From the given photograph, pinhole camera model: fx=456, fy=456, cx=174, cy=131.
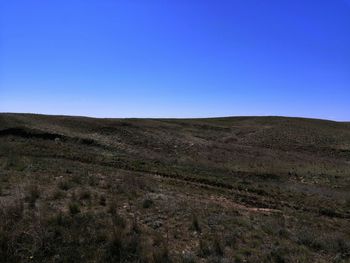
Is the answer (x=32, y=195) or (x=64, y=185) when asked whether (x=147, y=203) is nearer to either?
(x=64, y=185)

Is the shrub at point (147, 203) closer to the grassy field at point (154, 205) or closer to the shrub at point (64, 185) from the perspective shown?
the grassy field at point (154, 205)

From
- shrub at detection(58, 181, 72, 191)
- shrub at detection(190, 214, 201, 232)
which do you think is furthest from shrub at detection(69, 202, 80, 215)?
shrub at detection(190, 214, 201, 232)

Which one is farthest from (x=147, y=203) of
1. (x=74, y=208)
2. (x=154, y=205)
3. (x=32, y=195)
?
(x=32, y=195)

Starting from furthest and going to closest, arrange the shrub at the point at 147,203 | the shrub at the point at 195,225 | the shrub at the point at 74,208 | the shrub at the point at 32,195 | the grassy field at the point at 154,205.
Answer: the shrub at the point at 147,203 < the shrub at the point at 32,195 < the shrub at the point at 195,225 < the shrub at the point at 74,208 < the grassy field at the point at 154,205

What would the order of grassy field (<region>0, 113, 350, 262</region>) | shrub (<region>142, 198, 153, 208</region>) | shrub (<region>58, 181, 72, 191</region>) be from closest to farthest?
grassy field (<region>0, 113, 350, 262</region>) < shrub (<region>142, 198, 153, 208</region>) < shrub (<region>58, 181, 72, 191</region>)

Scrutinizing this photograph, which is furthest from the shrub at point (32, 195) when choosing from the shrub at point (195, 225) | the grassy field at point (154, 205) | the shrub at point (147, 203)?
the shrub at point (195, 225)

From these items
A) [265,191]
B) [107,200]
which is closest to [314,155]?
[265,191]

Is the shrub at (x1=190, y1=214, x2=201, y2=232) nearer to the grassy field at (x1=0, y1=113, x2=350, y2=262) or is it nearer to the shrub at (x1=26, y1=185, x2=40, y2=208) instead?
the grassy field at (x1=0, y1=113, x2=350, y2=262)

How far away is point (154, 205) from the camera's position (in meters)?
12.6

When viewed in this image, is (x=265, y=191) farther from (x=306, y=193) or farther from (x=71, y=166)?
(x=71, y=166)

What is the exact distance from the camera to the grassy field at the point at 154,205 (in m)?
9.05

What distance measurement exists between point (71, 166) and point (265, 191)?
8.90 meters

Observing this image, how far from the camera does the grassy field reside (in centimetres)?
905

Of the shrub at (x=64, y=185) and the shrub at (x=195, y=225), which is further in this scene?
the shrub at (x=64, y=185)
